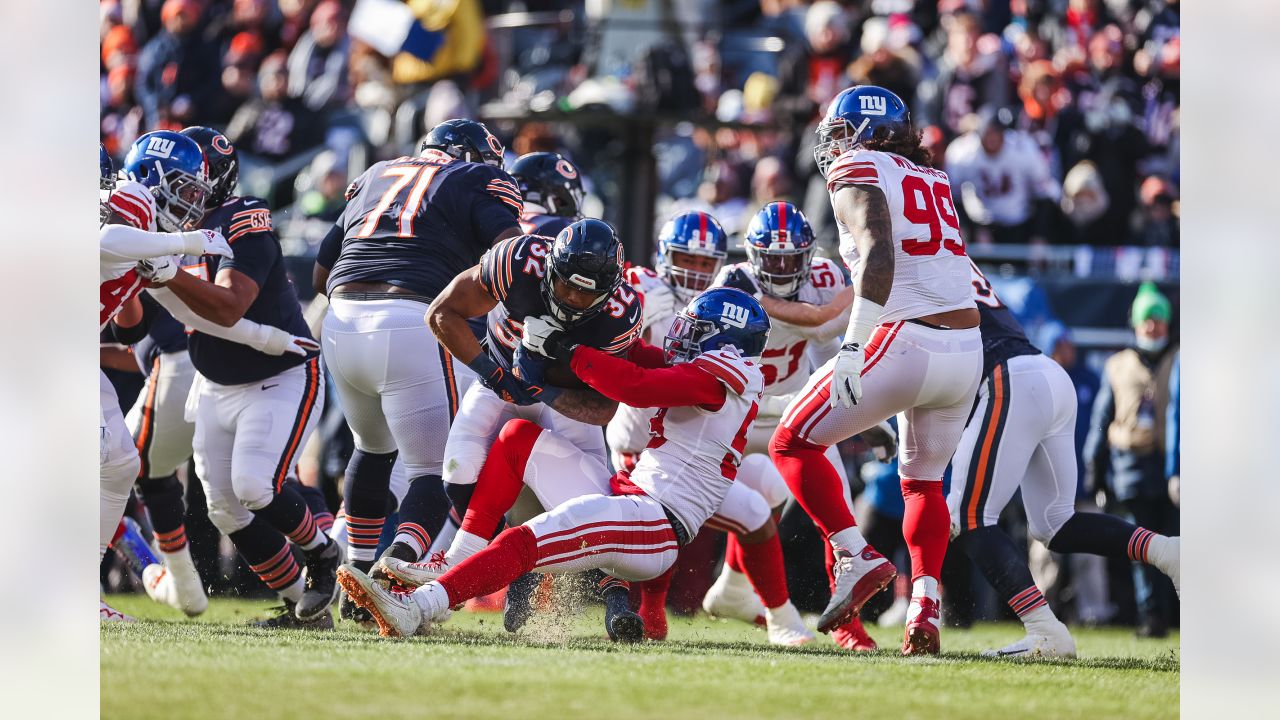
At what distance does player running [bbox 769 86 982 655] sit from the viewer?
570 cm

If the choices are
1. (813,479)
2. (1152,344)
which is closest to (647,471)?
(813,479)

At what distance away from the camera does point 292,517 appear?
6.47 metres

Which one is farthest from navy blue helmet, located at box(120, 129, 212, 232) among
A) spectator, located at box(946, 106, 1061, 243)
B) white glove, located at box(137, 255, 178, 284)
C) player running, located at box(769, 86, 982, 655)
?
spectator, located at box(946, 106, 1061, 243)

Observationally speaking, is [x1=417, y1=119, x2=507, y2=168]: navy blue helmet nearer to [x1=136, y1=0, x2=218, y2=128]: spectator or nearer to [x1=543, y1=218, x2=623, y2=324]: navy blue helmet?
[x1=543, y1=218, x2=623, y2=324]: navy blue helmet

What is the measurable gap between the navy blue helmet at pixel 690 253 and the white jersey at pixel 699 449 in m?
1.45

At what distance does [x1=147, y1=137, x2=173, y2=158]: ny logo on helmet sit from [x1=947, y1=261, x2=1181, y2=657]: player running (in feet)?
10.7

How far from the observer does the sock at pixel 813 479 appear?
5988 millimetres

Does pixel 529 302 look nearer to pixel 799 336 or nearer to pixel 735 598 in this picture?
pixel 799 336

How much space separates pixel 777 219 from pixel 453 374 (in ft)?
5.35

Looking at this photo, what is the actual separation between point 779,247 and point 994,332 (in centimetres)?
102

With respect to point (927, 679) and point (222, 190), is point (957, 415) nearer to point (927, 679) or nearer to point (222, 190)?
point (927, 679)

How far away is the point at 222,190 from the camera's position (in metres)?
6.63
